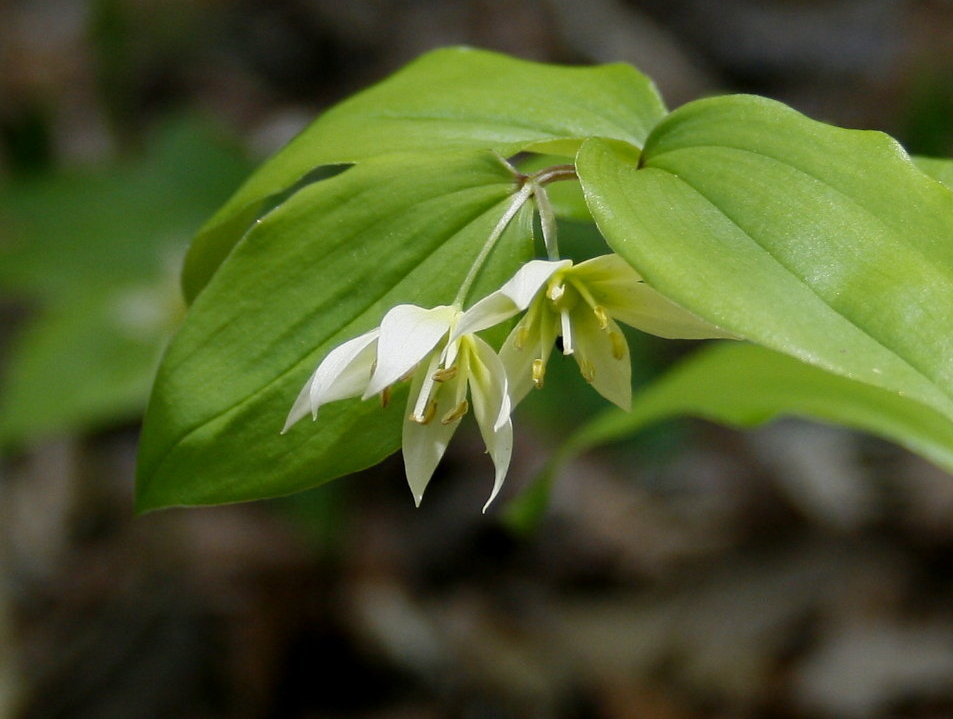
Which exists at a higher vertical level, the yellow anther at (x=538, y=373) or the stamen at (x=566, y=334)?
the stamen at (x=566, y=334)

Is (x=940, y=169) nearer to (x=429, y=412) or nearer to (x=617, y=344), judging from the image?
(x=617, y=344)

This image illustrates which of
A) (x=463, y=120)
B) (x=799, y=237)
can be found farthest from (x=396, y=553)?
(x=799, y=237)

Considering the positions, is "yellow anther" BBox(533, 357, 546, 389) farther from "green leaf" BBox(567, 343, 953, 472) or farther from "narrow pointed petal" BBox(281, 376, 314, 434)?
"green leaf" BBox(567, 343, 953, 472)

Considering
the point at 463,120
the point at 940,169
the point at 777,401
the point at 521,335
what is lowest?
the point at 777,401

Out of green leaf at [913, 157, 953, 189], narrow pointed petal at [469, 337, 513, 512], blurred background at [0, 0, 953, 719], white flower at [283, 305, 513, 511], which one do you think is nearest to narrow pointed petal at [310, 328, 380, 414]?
white flower at [283, 305, 513, 511]

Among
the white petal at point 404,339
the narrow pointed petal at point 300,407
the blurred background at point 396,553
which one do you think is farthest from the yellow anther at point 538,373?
the blurred background at point 396,553

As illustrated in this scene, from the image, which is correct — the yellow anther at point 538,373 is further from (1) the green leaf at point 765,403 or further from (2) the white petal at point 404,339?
(1) the green leaf at point 765,403

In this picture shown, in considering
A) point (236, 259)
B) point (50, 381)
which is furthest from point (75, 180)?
point (236, 259)
